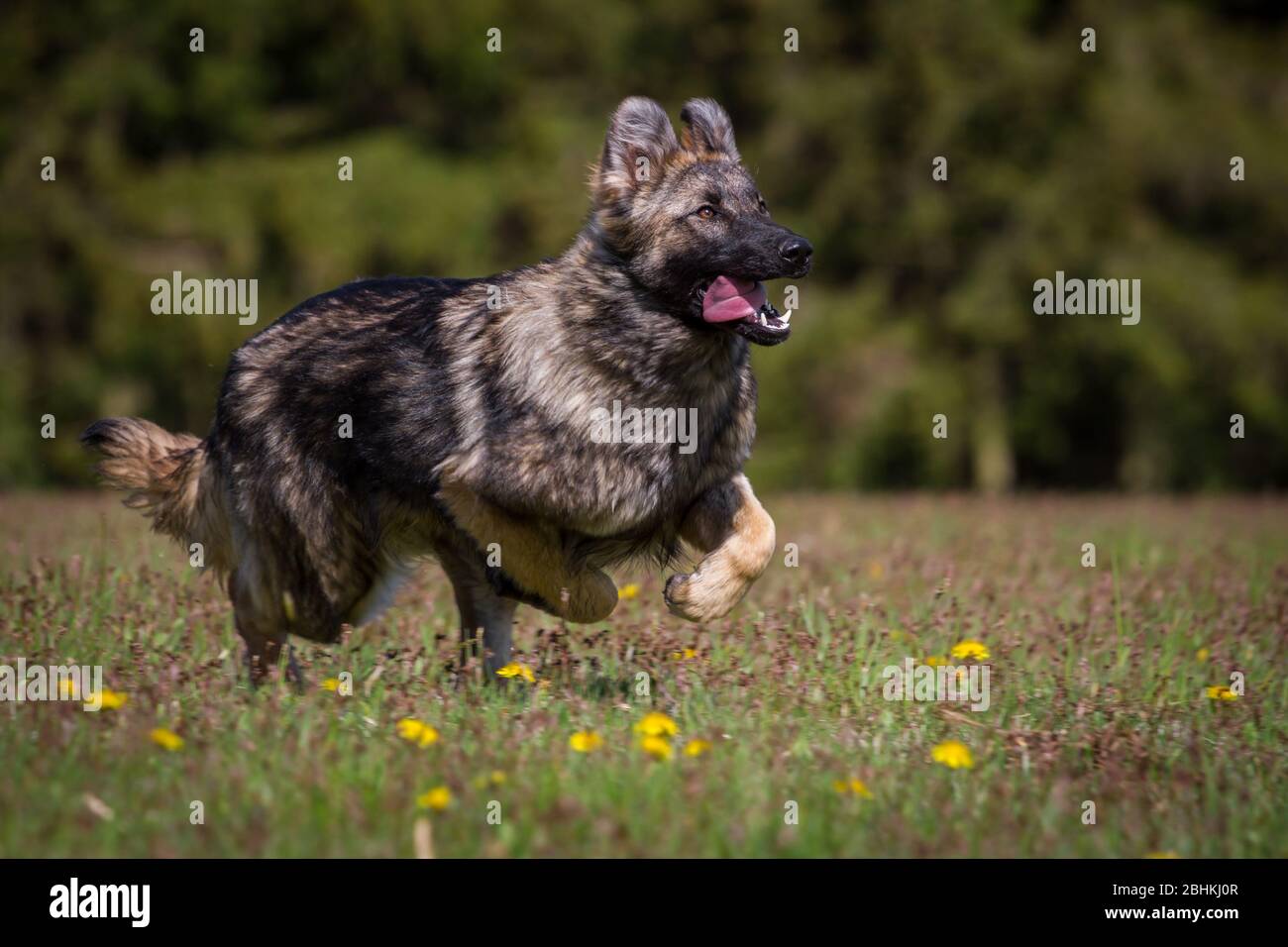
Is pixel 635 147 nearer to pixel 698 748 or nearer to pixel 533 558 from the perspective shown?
pixel 533 558

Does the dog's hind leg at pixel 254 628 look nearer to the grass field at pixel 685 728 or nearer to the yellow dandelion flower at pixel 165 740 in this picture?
the grass field at pixel 685 728

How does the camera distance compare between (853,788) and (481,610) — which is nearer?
(853,788)

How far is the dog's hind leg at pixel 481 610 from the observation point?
6102mm

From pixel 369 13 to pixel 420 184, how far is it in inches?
127

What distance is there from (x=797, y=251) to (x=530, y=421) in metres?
1.19

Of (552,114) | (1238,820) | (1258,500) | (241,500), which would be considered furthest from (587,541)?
(552,114)

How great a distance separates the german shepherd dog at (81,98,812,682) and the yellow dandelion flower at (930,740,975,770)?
122 centimetres

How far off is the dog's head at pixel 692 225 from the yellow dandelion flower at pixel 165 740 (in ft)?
7.81

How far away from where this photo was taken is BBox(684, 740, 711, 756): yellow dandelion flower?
439 cm

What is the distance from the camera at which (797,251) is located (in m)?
5.27

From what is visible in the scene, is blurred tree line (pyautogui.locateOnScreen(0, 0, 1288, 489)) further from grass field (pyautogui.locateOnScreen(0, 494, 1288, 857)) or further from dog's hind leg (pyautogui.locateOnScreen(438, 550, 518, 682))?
dog's hind leg (pyautogui.locateOnScreen(438, 550, 518, 682))

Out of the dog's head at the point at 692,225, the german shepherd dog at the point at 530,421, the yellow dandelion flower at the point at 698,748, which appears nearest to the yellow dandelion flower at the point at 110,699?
the german shepherd dog at the point at 530,421

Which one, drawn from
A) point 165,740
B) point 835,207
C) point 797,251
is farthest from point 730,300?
point 835,207

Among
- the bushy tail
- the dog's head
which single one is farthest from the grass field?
the dog's head
